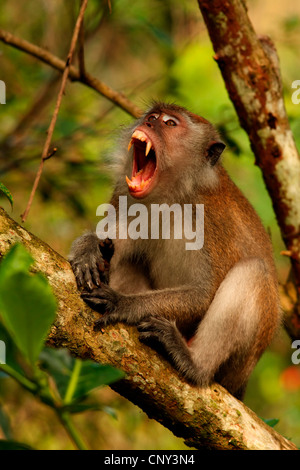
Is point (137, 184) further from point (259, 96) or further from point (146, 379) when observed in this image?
point (146, 379)

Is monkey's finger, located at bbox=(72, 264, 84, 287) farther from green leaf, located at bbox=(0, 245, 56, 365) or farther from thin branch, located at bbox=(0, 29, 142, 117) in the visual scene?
thin branch, located at bbox=(0, 29, 142, 117)

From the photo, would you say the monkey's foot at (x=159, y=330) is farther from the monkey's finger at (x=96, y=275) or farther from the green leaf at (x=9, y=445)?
the green leaf at (x=9, y=445)

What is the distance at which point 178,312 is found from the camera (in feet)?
11.7

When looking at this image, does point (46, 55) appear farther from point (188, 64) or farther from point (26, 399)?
point (188, 64)

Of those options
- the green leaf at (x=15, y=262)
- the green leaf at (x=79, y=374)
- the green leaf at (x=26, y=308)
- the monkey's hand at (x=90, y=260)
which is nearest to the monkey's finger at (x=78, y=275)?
the monkey's hand at (x=90, y=260)

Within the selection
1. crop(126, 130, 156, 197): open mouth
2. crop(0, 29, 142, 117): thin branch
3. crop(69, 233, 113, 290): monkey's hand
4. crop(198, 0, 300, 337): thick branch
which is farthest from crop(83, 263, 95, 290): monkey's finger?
crop(0, 29, 142, 117): thin branch

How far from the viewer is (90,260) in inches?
131

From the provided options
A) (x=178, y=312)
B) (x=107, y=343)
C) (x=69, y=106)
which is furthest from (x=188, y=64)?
(x=107, y=343)

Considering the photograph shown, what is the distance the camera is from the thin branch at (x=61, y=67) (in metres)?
4.38

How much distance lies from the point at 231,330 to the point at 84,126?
2.72 m

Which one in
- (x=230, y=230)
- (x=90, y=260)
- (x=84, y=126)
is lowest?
(x=90, y=260)

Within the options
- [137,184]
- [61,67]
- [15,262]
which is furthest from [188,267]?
[15,262]
